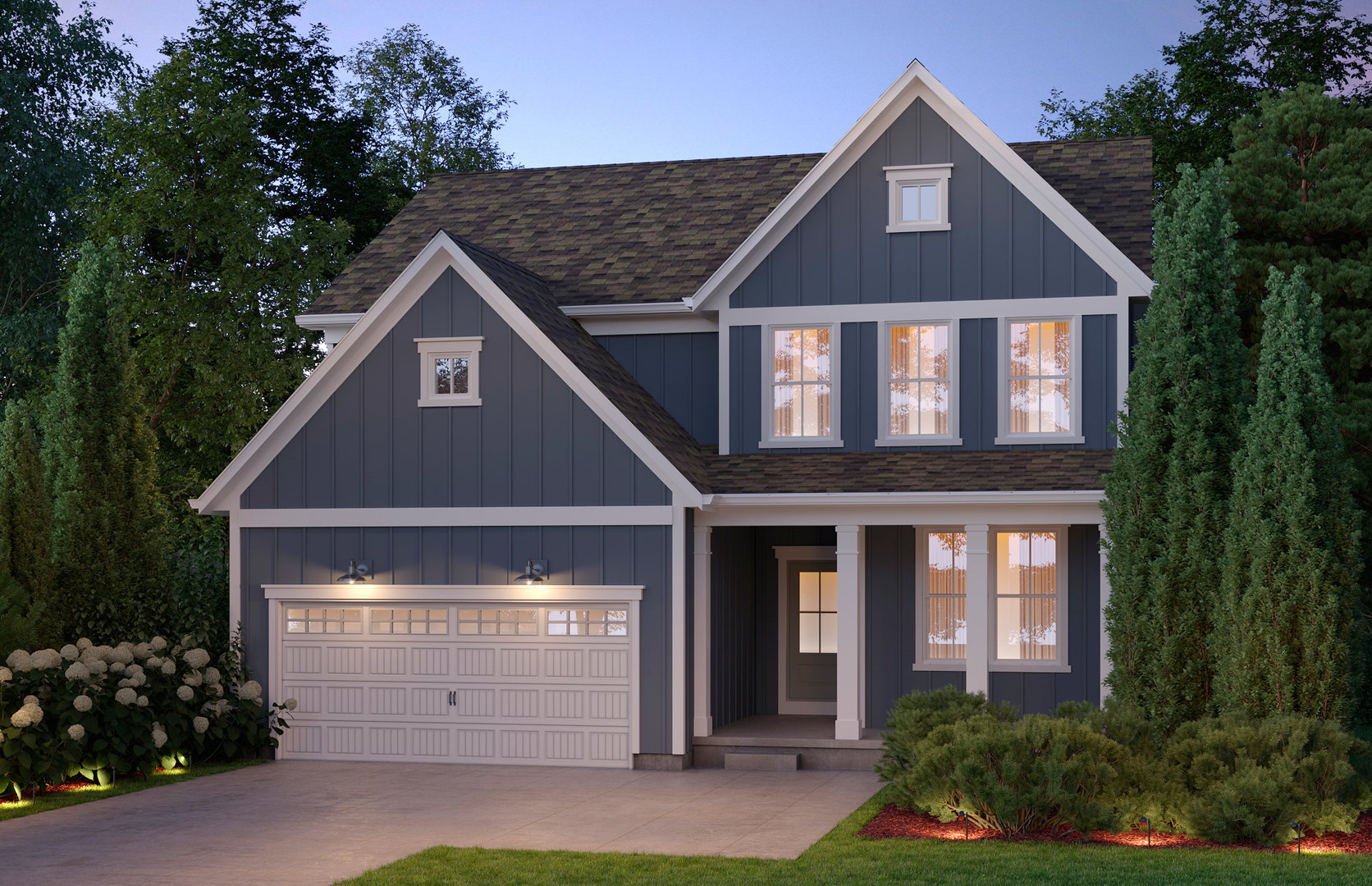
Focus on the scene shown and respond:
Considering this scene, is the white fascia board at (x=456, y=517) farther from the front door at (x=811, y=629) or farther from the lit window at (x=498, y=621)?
the front door at (x=811, y=629)

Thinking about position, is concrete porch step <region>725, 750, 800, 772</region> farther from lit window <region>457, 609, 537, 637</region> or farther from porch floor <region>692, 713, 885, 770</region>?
lit window <region>457, 609, 537, 637</region>

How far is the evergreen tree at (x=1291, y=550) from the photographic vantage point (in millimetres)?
11039

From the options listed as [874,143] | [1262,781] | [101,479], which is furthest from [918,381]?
[101,479]

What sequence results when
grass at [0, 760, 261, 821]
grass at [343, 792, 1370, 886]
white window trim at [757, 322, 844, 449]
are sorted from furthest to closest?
white window trim at [757, 322, 844, 449]
grass at [0, 760, 261, 821]
grass at [343, 792, 1370, 886]

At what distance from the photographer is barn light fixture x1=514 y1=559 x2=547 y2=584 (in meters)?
14.8

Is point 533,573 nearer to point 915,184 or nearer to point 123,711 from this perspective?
point 123,711

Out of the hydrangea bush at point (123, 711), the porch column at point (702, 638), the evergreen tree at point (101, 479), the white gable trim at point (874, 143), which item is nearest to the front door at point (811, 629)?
the porch column at point (702, 638)

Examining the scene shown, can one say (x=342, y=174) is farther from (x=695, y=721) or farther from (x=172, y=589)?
(x=695, y=721)

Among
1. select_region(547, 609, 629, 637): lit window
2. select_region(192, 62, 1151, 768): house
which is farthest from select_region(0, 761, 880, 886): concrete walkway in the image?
select_region(547, 609, 629, 637): lit window

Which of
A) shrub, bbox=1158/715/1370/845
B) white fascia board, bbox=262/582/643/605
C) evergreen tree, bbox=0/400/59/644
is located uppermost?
evergreen tree, bbox=0/400/59/644

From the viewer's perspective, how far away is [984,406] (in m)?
15.8

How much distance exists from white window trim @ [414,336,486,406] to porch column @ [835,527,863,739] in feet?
14.3

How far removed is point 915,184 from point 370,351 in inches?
261

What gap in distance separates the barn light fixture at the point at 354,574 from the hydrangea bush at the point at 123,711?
4.87 ft
